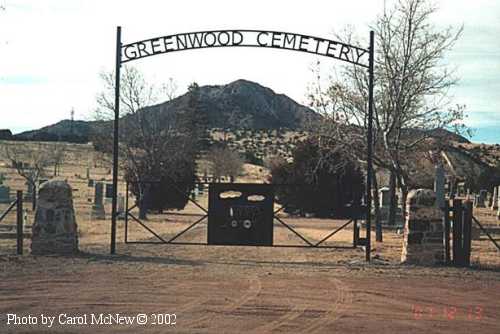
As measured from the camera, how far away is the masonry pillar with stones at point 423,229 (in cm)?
1530

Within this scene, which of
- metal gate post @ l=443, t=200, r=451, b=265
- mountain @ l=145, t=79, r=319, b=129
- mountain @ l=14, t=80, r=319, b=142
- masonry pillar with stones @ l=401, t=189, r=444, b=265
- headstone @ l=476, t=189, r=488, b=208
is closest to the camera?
masonry pillar with stones @ l=401, t=189, r=444, b=265

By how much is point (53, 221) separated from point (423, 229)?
25.5 ft

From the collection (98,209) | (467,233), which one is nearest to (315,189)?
A: (98,209)

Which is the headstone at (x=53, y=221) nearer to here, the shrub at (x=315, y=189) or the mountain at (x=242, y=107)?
the shrub at (x=315, y=189)

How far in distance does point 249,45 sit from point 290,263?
477cm

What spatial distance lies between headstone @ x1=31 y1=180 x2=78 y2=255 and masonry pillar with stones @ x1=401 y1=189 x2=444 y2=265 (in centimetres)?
713

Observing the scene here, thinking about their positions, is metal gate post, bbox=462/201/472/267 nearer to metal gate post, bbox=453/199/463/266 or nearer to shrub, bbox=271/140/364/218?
metal gate post, bbox=453/199/463/266

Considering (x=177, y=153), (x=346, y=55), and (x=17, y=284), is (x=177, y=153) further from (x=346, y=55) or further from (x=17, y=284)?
(x=17, y=284)
